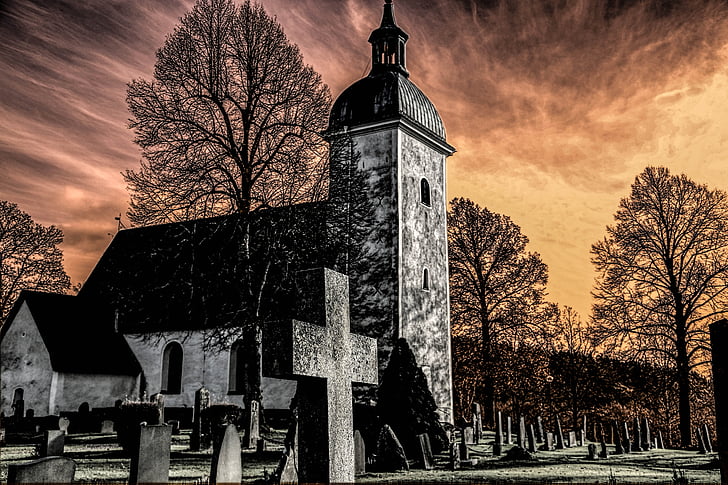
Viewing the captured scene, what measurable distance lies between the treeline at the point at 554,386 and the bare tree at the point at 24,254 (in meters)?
18.5

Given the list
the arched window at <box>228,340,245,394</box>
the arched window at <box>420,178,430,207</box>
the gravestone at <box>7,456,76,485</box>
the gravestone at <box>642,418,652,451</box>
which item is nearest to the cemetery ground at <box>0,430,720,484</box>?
the gravestone at <box>7,456,76,485</box>

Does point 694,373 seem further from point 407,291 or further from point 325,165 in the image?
point 325,165

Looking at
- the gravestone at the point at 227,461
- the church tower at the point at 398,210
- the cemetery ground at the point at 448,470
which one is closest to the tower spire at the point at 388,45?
the church tower at the point at 398,210

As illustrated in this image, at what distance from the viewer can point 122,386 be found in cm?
2778

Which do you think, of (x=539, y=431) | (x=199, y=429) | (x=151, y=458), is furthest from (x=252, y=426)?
(x=539, y=431)

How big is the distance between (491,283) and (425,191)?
7.46m

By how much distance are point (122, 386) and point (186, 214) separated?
1010 centimetres

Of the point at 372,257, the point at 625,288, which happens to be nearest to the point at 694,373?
the point at 625,288

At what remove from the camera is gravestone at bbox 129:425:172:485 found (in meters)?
8.38

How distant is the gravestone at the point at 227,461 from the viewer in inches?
338

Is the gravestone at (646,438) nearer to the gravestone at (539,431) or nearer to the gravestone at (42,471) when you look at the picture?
the gravestone at (539,431)

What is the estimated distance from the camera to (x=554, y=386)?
3241 centimetres

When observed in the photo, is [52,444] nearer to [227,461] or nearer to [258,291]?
[227,461]

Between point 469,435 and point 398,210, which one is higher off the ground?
point 398,210
